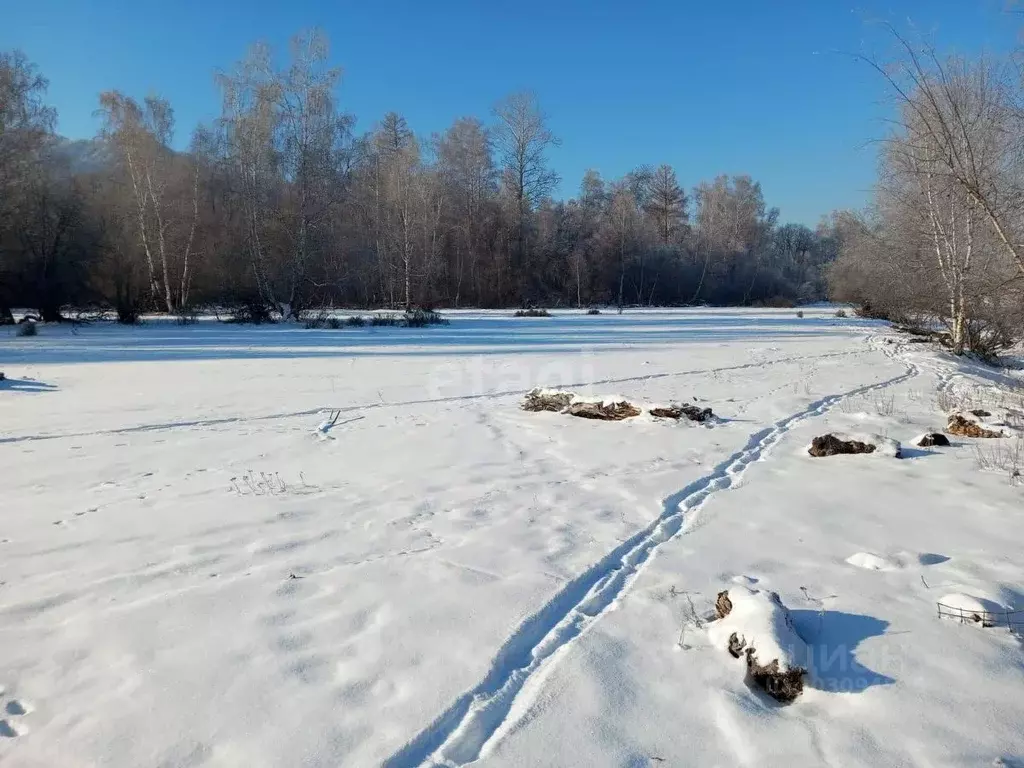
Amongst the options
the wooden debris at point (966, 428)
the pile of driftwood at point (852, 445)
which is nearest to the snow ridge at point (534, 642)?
the pile of driftwood at point (852, 445)

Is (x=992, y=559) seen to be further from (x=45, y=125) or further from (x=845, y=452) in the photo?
(x=45, y=125)

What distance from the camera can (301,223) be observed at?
26.6m

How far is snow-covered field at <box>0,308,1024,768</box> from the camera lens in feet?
7.45

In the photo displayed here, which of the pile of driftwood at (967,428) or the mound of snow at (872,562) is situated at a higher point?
the pile of driftwood at (967,428)

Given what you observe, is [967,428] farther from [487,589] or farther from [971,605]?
[487,589]

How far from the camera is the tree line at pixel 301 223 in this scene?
26797mm

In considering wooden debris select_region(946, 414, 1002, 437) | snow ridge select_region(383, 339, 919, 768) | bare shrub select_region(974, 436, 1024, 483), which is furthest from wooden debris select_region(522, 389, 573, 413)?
bare shrub select_region(974, 436, 1024, 483)

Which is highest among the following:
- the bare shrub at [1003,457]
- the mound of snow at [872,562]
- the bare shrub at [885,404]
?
the bare shrub at [885,404]

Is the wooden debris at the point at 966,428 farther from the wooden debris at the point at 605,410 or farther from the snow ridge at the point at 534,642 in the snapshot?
the snow ridge at the point at 534,642

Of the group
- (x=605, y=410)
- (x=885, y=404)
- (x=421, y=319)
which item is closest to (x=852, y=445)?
(x=605, y=410)

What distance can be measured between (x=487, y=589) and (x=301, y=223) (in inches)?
1024

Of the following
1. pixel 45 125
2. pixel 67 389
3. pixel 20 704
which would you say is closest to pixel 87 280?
pixel 45 125

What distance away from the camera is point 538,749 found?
2201 mm

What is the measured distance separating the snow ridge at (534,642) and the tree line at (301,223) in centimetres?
2534
